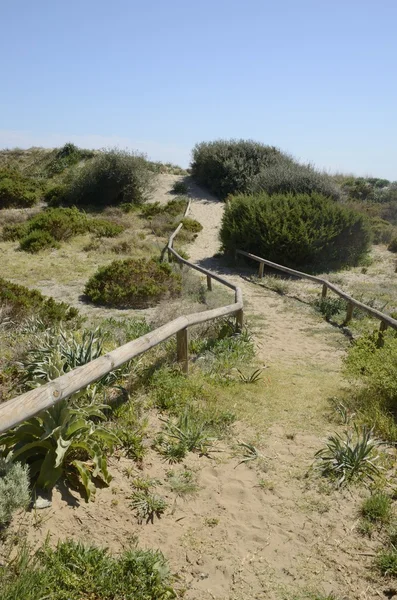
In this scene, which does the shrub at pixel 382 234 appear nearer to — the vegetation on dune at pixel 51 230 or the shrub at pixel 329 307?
the shrub at pixel 329 307

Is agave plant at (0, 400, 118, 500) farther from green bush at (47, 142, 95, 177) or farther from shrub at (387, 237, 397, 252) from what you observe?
green bush at (47, 142, 95, 177)

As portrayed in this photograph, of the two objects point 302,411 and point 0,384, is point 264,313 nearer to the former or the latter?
point 302,411

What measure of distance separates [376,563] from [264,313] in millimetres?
7946

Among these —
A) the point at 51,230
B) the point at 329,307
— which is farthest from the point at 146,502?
the point at 51,230

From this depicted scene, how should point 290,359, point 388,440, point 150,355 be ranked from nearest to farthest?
point 388,440 < point 150,355 < point 290,359

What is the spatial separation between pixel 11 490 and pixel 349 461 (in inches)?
111

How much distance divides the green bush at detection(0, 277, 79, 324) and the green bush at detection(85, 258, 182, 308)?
1.86 metres

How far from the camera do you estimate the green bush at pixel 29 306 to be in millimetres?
7988

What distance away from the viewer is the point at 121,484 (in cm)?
390

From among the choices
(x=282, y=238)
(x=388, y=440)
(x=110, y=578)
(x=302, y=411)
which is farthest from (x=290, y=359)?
(x=282, y=238)

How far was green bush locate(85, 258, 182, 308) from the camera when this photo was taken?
420 inches

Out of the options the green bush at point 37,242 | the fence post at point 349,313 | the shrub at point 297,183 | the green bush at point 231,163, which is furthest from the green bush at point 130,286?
the green bush at point 231,163

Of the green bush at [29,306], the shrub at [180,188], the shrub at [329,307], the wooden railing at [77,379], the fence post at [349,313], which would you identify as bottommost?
the shrub at [329,307]

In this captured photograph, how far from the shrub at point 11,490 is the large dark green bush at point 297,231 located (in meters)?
13.6
